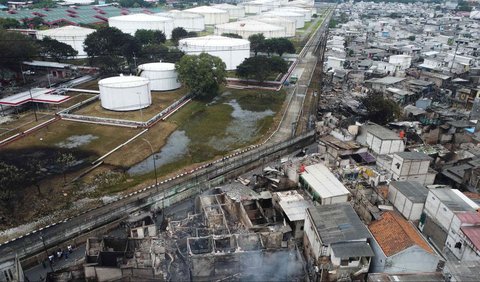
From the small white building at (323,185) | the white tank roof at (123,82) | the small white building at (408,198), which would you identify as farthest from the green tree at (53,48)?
the small white building at (408,198)

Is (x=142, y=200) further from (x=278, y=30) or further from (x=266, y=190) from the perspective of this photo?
(x=278, y=30)

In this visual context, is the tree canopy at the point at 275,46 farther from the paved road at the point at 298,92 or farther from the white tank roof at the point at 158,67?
the white tank roof at the point at 158,67

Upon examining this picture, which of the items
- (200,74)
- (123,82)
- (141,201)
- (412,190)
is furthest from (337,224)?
(123,82)

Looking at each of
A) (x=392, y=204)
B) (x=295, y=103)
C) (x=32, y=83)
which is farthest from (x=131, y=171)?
(x=32, y=83)

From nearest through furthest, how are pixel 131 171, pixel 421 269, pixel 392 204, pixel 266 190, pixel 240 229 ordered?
pixel 421 269 → pixel 240 229 → pixel 392 204 → pixel 266 190 → pixel 131 171

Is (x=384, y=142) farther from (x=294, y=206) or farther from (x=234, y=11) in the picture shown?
(x=234, y=11)

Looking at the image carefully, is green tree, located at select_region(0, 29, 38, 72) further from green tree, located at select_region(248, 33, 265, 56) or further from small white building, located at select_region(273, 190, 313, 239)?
small white building, located at select_region(273, 190, 313, 239)
